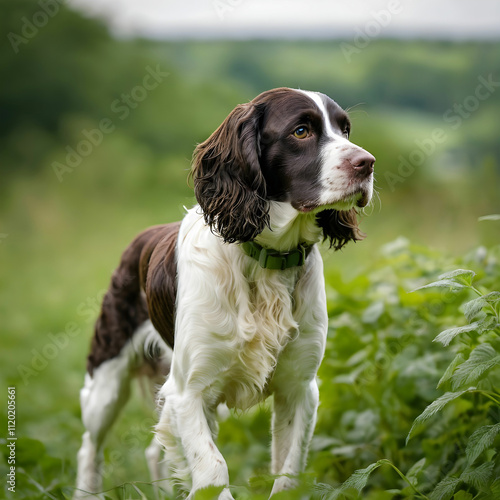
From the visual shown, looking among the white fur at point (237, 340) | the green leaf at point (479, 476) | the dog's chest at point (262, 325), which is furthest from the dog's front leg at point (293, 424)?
the green leaf at point (479, 476)

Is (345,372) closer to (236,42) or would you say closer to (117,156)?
(117,156)

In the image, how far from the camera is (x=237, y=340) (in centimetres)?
286

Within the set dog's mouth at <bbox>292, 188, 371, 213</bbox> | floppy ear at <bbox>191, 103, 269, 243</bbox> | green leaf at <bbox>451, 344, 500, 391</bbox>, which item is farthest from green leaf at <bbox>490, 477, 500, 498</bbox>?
floppy ear at <bbox>191, 103, 269, 243</bbox>

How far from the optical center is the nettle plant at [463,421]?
2.40 meters

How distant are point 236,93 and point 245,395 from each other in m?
7.86

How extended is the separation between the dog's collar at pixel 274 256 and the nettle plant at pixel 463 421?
51 centimetres

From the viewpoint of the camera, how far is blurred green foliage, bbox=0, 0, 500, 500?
12.1 feet

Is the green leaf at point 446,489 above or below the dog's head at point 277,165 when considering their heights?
below

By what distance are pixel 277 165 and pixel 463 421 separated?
1.43 meters

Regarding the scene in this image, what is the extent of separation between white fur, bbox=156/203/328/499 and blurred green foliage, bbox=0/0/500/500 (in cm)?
54

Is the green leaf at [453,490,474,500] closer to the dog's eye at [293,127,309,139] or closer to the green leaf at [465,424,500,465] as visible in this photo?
the green leaf at [465,424,500,465]

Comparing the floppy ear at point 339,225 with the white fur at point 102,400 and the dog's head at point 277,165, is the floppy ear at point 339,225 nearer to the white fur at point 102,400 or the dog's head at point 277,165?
the dog's head at point 277,165

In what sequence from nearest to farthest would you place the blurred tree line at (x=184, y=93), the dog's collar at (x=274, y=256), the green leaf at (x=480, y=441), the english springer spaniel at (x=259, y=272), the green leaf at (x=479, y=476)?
the green leaf at (x=480, y=441), the green leaf at (x=479, y=476), the english springer spaniel at (x=259, y=272), the dog's collar at (x=274, y=256), the blurred tree line at (x=184, y=93)

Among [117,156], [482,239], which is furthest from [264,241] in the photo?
[117,156]
